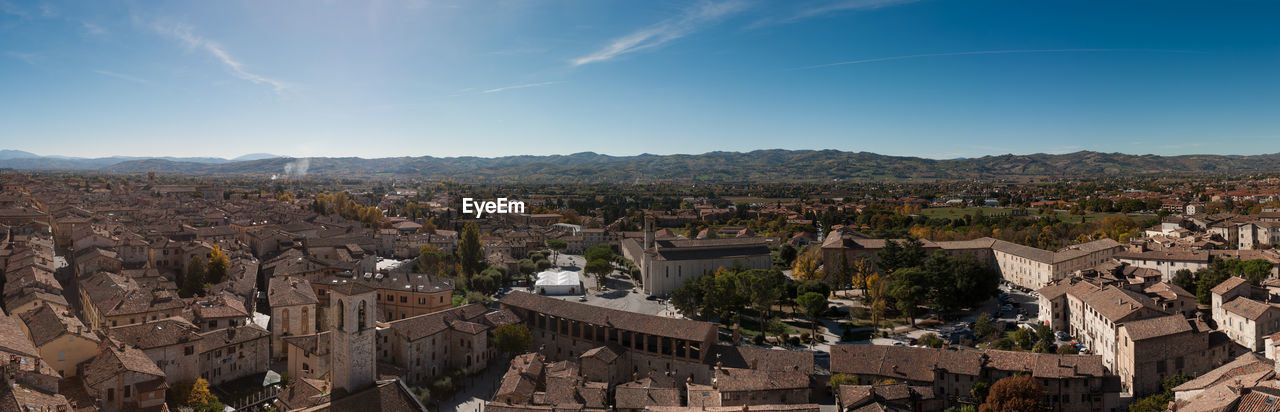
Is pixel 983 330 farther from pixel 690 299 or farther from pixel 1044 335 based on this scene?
pixel 690 299

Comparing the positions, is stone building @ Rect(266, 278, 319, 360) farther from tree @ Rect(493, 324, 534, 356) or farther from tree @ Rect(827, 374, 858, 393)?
tree @ Rect(827, 374, 858, 393)

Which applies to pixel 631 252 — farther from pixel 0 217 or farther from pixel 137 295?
pixel 0 217

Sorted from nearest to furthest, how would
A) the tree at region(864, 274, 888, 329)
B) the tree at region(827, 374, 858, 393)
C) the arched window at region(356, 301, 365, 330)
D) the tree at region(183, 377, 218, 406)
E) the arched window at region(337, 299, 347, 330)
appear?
the arched window at region(337, 299, 347, 330)
the arched window at region(356, 301, 365, 330)
the tree at region(183, 377, 218, 406)
the tree at region(827, 374, 858, 393)
the tree at region(864, 274, 888, 329)

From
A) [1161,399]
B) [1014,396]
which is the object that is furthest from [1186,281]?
[1014,396]

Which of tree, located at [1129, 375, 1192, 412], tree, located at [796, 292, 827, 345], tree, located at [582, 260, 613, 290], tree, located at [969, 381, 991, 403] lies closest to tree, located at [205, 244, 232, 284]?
tree, located at [582, 260, 613, 290]

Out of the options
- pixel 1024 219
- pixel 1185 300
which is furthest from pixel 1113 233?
pixel 1185 300

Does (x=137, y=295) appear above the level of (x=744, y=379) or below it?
above
